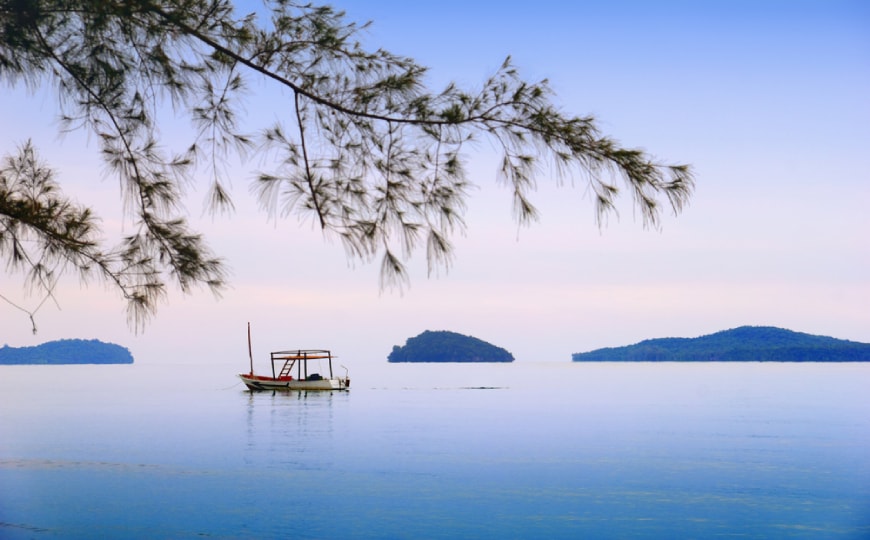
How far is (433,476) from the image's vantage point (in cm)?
2122

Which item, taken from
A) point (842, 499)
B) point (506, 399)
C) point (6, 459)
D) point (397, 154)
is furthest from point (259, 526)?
point (506, 399)

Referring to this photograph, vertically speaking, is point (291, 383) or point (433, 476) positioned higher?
point (291, 383)

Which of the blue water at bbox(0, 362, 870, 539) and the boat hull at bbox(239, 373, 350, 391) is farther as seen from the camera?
the boat hull at bbox(239, 373, 350, 391)

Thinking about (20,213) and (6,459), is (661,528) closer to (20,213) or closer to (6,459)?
(20,213)

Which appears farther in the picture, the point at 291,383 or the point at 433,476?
the point at 291,383

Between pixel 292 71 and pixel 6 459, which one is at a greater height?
pixel 292 71

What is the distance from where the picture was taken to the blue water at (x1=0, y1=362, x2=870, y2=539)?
48.3 feet

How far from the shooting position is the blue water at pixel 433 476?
48.3 ft

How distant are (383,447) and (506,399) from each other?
105 feet

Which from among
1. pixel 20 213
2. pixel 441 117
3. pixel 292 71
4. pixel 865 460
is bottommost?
pixel 865 460

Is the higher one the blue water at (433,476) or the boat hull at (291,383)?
the boat hull at (291,383)

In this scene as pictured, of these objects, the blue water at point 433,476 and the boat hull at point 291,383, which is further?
the boat hull at point 291,383

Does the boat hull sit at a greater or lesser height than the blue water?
greater

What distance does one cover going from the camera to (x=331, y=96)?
5.70m
